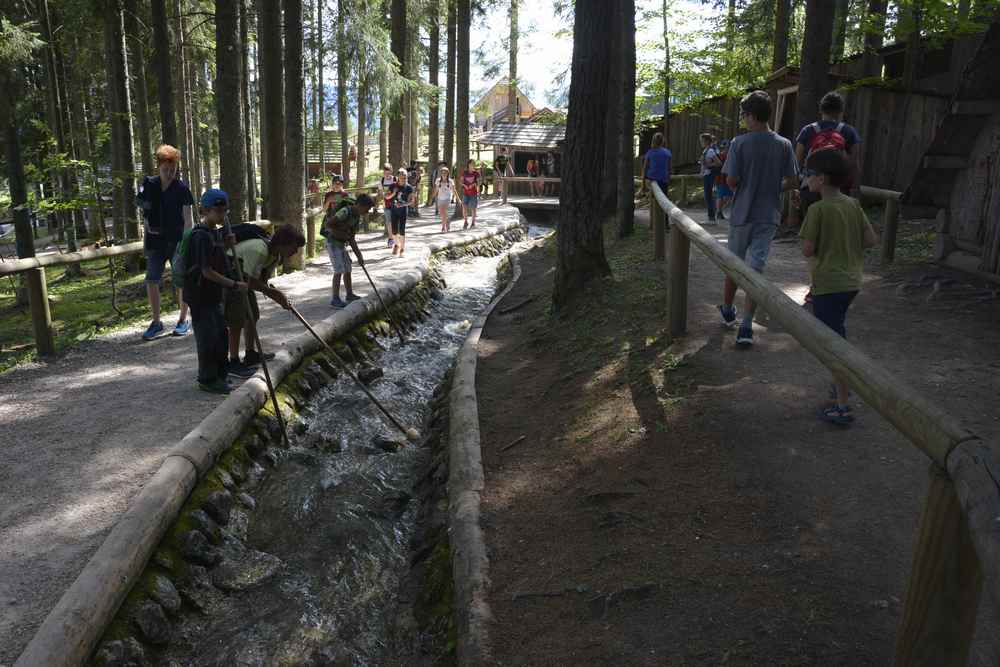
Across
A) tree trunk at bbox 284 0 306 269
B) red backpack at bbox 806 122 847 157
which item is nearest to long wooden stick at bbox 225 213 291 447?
red backpack at bbox 806 122 847 157

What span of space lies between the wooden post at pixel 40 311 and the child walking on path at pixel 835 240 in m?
6.79

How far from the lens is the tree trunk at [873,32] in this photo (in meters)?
15.2

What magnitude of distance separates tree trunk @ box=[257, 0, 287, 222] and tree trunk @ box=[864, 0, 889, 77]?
454 inches

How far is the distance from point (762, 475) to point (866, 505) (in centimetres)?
56

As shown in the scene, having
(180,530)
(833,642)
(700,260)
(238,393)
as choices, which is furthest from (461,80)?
(833,642)

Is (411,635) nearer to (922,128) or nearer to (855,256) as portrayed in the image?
(855,256)

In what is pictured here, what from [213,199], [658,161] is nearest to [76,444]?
[213,199]

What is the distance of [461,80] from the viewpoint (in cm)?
2445

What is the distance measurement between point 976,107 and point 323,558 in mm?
Result: 7844

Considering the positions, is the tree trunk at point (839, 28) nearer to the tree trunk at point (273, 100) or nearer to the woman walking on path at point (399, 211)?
the woman walking on path at point (399, 211)

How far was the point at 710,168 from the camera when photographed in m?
14.8

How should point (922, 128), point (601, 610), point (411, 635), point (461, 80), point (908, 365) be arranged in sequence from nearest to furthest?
point (601, 610), point (411, 635), point (908, 365), point (922, 128), point (461, 80)

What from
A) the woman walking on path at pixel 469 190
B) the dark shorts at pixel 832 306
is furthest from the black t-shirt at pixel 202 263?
the woman walking on path at pixel 469 190

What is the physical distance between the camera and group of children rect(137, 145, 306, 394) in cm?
605
